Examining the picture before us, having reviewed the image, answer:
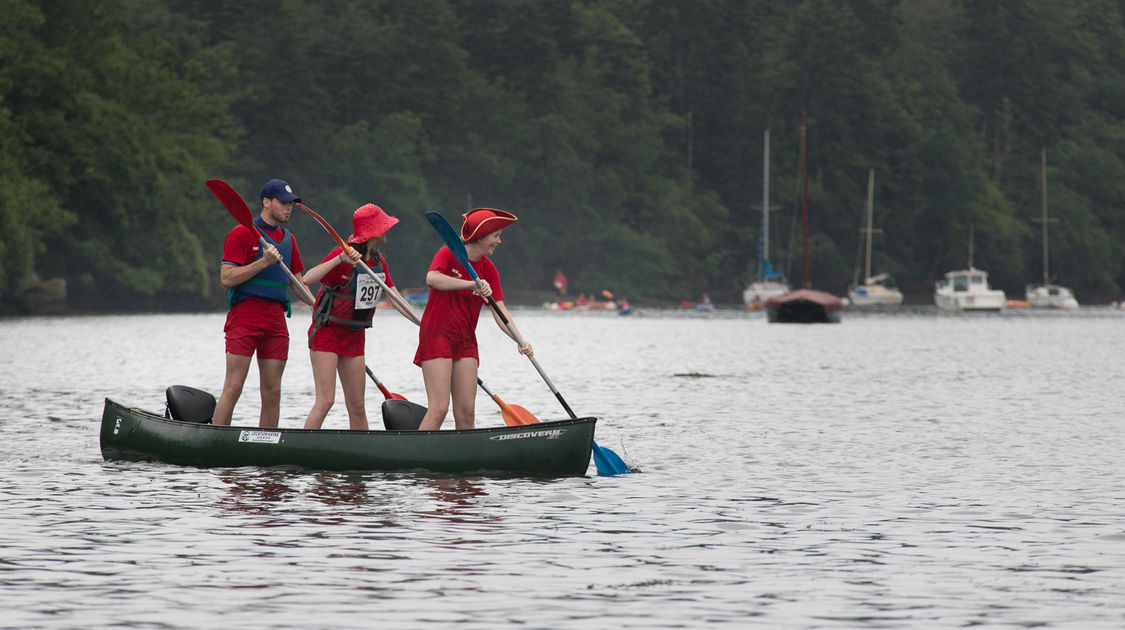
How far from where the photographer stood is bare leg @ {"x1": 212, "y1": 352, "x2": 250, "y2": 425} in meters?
12.4

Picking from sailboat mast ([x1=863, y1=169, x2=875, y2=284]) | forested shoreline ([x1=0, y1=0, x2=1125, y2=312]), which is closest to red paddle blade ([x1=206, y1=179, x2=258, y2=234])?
forested shoreline ([x1=0, y1=0, x2=1125, y2=312])

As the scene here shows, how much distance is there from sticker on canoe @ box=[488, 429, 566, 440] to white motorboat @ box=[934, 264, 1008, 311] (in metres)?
79.1

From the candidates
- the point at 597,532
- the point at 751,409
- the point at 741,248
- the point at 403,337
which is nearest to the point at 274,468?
the point at 597,532

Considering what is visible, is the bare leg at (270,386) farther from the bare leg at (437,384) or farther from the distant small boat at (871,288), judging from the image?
the distant small boat at (871,288)

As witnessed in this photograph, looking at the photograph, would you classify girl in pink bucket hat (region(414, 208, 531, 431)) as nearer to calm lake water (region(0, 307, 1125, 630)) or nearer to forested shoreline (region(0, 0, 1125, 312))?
calm lake water (region(0, 307, 1125, 630))

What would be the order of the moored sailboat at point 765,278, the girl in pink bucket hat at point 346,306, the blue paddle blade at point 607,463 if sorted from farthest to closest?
the moored sailboat at point 765,278 → the blue paddle blade at point 607,463 → the girl in pink bucket hat at point 346,306

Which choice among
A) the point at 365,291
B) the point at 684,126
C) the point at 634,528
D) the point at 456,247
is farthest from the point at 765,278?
the point at 634,528

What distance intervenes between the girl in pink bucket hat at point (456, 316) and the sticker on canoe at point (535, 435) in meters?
0.40

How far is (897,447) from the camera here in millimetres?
16406

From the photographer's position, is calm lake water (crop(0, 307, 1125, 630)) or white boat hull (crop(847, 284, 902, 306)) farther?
white boat hull (crop(847, 284, 902, 306))

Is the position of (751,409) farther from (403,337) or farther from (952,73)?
(952,73)

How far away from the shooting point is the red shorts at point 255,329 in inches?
486

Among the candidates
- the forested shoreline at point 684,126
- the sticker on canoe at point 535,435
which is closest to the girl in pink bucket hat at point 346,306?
the sticker on canoe at point 535,435

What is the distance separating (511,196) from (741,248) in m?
16.4
